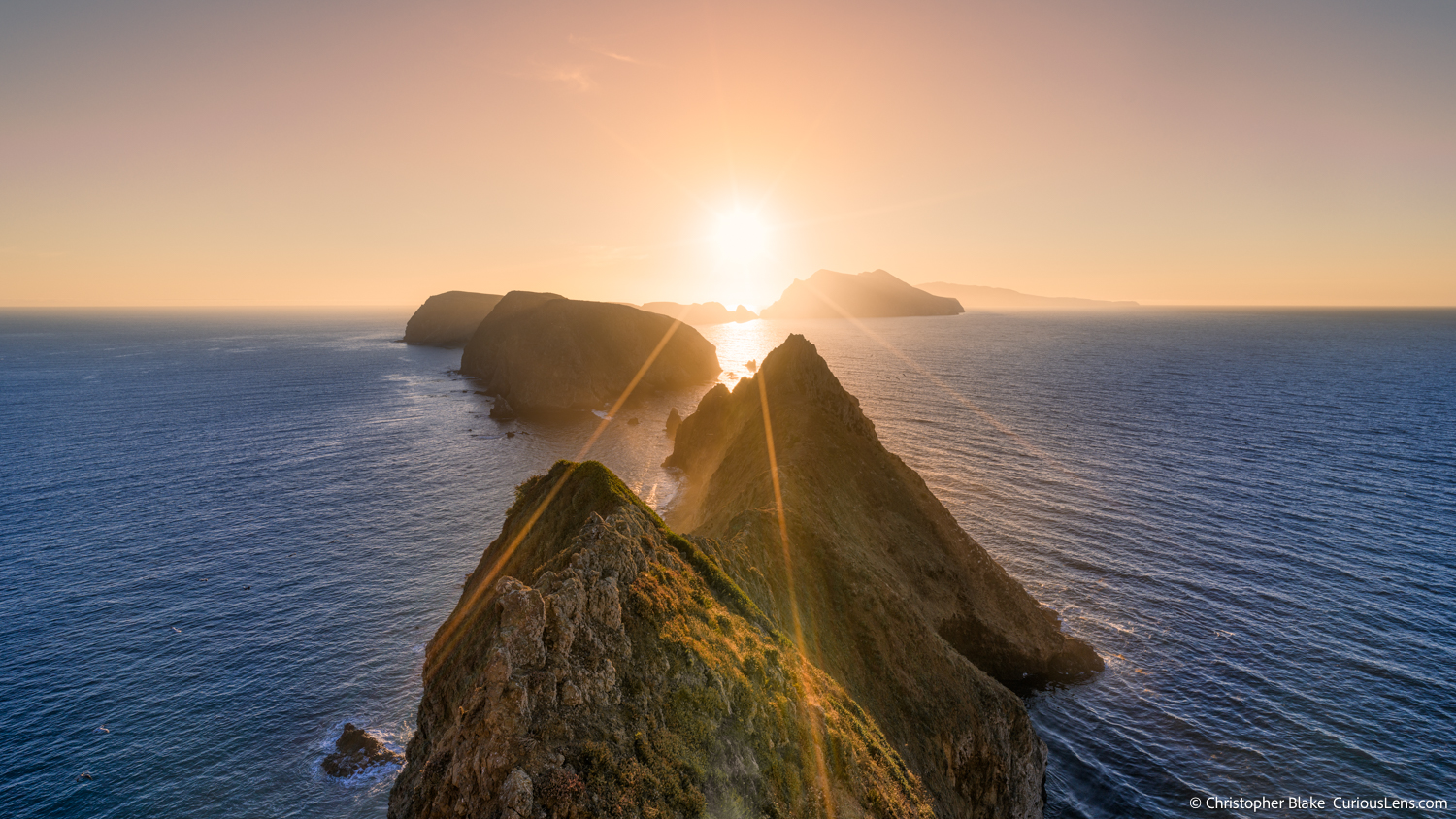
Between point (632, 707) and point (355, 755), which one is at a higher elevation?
point (632, 707)

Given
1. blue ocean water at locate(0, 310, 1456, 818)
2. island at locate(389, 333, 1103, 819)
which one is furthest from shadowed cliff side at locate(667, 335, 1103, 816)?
blue ocean water at locate(0, 310, 1456, 818)

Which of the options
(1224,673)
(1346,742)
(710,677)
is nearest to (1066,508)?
(1224,673)

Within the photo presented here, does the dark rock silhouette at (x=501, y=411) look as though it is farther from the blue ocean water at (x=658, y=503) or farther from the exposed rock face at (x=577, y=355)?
the blue ocean water at (x=658, y=503)

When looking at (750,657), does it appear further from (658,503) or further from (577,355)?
(577,355)

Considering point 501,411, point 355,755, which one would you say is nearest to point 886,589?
point 355,755

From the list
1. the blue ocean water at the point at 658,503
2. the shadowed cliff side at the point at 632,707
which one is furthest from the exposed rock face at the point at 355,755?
the shadowed cliff side at the point at 632,707

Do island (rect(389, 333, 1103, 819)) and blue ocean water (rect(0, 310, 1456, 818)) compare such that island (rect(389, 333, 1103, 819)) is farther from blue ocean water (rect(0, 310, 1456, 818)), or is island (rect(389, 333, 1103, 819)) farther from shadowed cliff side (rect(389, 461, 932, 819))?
blue ocean water (rect(0, 310, 1456, 818))

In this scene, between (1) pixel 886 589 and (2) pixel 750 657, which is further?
(1) pixel 886 589
